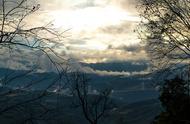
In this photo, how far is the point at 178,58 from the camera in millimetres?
28047

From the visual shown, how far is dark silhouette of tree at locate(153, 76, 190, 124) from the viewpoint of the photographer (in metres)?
35.1

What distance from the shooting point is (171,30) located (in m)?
27.2

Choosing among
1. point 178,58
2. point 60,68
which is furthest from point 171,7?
point 60,68

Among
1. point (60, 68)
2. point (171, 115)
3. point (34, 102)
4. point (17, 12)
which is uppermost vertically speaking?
point (17, 12)

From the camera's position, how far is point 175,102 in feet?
118

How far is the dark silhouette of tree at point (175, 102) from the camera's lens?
35.1 meters

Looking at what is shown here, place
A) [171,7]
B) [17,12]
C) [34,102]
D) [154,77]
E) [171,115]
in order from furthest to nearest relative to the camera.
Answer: [171,115] → [154,77] → [171,7] → [17,12] → [34,102]

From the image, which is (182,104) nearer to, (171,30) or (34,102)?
(171,30)

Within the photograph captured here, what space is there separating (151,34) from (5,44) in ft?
63.9

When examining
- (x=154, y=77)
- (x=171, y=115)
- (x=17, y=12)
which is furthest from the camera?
(x=171, y=115)

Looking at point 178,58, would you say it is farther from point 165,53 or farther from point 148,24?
point 148,24

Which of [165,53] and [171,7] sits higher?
[171,7]

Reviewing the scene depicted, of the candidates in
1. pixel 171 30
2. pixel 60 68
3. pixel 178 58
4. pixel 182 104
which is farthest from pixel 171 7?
pixel 60 68

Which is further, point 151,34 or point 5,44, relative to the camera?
point 151,34
